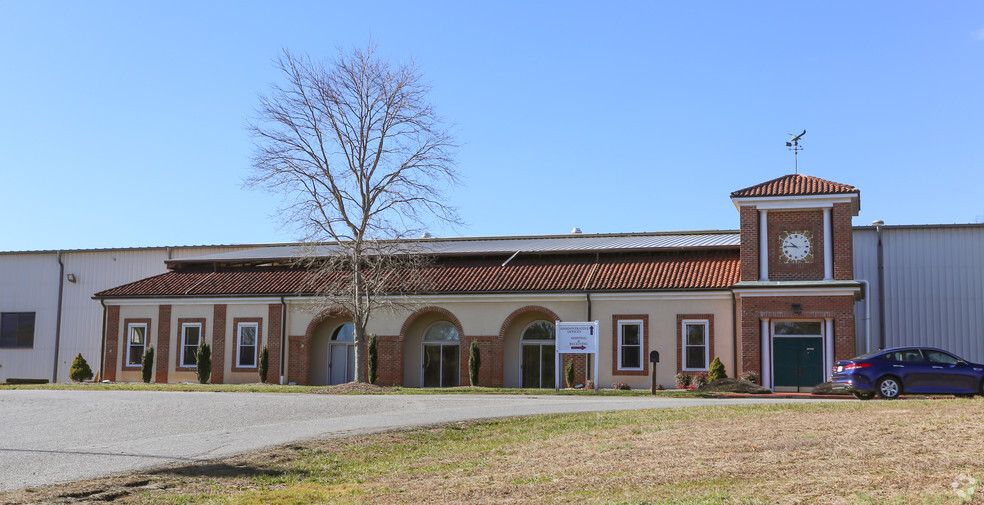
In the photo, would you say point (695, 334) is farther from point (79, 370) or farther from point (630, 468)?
point (79, 370)

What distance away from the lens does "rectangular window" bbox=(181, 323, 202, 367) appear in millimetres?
38312

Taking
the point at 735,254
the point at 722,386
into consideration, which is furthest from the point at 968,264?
the point at 722,386

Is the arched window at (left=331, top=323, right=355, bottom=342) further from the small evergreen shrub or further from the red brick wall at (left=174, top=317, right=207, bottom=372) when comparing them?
the small evergreen shrub

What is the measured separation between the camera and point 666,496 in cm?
833

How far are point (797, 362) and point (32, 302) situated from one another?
117 ft

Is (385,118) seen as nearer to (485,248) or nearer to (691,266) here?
(485,248)

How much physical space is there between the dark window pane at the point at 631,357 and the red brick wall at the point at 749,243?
455 centimetres

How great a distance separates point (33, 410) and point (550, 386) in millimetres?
18886

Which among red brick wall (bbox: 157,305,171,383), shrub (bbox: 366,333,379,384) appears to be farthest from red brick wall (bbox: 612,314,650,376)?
red brick wall (bbox: 157,305,171,383)

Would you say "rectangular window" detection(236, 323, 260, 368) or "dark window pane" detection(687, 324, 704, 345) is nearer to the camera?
"dark window pane" detection(687, 324, 704, 345)

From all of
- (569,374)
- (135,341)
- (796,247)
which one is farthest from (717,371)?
(135,341)

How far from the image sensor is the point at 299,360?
3712 centimetres

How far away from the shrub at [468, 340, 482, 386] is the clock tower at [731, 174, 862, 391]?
9.23 metres

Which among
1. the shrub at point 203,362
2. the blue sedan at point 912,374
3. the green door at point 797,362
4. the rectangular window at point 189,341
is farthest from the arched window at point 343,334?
the blue sedan at point 912,374
